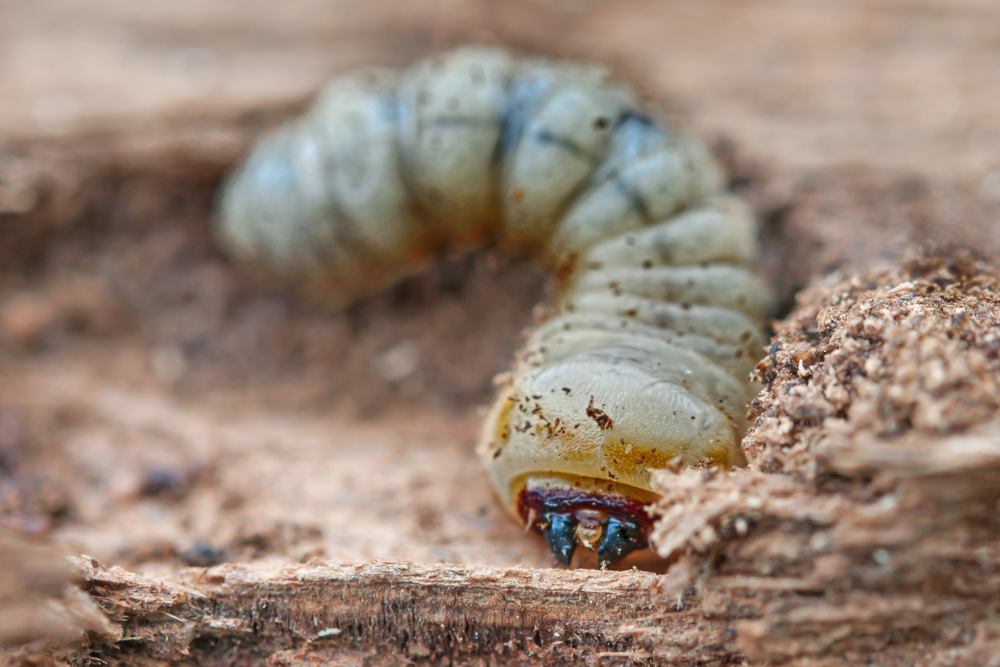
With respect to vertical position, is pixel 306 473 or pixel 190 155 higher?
pixel 190 155

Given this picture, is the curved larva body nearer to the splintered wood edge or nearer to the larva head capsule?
the larva head capsule

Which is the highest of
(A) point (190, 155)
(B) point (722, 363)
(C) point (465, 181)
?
(A) point (190, 155)

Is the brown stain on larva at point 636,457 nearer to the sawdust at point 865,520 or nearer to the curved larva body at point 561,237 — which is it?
the curved larva body at point 561,237

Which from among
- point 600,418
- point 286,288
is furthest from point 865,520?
point 286,288

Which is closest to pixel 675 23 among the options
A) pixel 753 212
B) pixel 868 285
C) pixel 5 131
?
pixel 753 212

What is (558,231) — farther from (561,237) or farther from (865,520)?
(865,520)

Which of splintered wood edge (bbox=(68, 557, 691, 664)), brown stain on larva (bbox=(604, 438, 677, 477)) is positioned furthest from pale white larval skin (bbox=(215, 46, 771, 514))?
splintered wood edge (bbox=(68, 557, 691, 664))

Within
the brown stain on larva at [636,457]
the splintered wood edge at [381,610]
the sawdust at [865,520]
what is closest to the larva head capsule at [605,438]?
the brown stain on larva at [636,457]

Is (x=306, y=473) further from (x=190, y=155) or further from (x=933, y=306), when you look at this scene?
(x=933, y=306)
